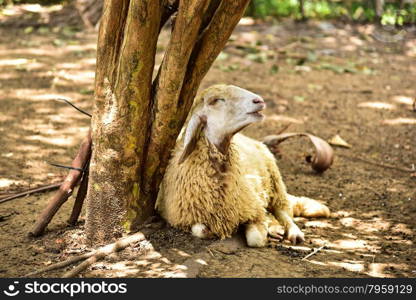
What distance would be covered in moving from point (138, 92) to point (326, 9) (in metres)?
8.99

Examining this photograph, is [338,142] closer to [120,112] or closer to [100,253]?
[120,112]

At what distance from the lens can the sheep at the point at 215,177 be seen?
3.99 metres

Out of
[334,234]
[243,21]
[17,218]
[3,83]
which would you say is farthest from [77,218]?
[243,21]

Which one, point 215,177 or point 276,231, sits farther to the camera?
point 276,231

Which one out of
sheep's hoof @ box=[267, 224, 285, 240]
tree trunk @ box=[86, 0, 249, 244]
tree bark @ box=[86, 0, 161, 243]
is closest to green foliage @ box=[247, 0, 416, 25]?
sheep's hoof @ box=[267, 224, 285, 240]

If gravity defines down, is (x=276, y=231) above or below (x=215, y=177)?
below

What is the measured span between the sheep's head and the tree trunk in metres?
0.13

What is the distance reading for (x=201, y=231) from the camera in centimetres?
406

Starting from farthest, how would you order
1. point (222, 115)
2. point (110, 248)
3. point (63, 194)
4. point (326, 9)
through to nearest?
point (326, 9) → point (63, 194) → point (222, 115) → point (110, 248)

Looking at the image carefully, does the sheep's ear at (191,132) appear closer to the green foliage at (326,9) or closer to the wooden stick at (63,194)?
the wooden stick at (63,194)

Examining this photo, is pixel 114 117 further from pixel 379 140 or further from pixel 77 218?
pixel 379 140

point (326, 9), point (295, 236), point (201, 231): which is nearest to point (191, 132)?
point (201, 231)

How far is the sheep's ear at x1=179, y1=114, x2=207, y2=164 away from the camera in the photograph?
4.04 metres

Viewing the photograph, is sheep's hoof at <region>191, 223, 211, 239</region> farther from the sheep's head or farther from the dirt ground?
the sheep's head
